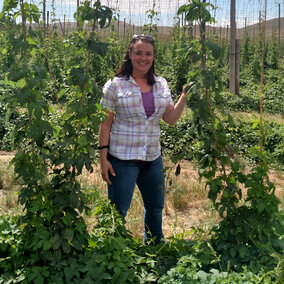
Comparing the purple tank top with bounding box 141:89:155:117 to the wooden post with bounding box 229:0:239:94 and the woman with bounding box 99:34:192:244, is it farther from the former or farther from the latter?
the wooden post with bounding box 229:0:239:94

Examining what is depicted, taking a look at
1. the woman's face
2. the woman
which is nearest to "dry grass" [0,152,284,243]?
the woman

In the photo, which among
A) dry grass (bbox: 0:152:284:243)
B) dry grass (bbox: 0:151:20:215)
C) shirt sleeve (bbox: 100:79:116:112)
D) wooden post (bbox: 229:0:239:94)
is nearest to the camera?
shirt sleeve (bbox: 100:79:116:112)

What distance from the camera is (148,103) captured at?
268 cm

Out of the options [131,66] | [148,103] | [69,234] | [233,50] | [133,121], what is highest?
[233,50]

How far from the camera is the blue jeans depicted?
8.77 ft

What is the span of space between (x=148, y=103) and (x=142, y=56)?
0.33m

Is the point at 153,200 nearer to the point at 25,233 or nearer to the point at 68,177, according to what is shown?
the point at 68,177

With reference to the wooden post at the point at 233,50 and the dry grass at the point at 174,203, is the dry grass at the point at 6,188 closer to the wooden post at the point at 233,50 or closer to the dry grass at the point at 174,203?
the dry grass at the point at 174,203

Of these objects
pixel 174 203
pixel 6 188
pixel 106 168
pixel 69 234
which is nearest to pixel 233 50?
pixel 174 203

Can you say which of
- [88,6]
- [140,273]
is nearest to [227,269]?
[140,273]

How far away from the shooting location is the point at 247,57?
16.3 m

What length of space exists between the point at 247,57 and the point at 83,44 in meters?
15.3

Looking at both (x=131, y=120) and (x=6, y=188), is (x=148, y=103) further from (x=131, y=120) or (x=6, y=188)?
(x=6, y=188)

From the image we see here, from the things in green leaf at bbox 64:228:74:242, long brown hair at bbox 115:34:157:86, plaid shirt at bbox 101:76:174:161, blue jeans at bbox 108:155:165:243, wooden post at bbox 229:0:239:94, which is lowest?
green leaf at bbox 64:228:74:242
